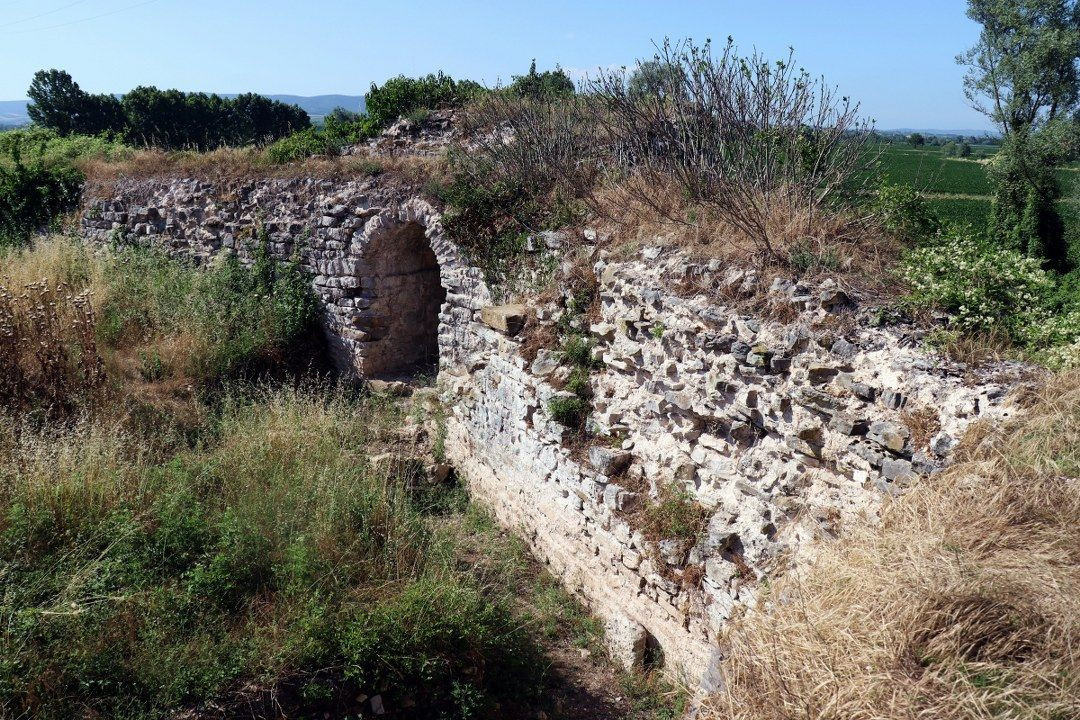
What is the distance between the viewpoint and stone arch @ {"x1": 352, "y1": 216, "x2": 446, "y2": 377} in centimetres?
943

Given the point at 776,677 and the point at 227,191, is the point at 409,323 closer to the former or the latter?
the point at 227,191

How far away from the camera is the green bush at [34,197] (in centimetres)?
1259

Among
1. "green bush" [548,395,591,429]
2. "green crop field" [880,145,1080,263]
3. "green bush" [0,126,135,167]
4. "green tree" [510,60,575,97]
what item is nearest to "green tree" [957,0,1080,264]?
"green crop field" [880,145,1080,263]

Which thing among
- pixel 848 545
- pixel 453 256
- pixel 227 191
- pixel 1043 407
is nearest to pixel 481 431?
pixel 453 256

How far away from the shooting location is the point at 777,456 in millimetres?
4547

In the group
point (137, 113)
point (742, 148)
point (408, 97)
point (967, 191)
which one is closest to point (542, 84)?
point (408, 97)

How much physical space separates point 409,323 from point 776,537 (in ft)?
22.1

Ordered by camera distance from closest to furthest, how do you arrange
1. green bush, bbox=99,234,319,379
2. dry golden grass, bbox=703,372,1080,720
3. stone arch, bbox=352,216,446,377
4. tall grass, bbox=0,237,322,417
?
dry golden grass, bbox=703,372,1080,720, tall grass, bbox=0,237,322,417, green bush, bbox=99,234,319,379, stone arch, bbox=352,216,446,377

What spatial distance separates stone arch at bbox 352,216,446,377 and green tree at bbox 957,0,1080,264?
1293 centimetres

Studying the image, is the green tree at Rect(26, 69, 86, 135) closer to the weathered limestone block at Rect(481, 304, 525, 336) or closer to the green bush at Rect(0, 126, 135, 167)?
the green bush at Rect(0, 126, 135, 167)

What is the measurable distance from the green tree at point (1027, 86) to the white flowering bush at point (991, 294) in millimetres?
13265

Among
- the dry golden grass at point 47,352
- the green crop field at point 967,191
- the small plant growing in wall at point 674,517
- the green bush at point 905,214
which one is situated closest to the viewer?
the small plant growing in wall at point 674,517

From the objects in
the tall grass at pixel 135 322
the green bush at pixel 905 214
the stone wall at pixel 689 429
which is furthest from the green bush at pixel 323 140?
the green bush at pixel 905 214

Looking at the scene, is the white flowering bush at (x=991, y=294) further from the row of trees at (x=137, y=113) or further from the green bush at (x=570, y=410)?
the row of trees at (x=137, y=113)
